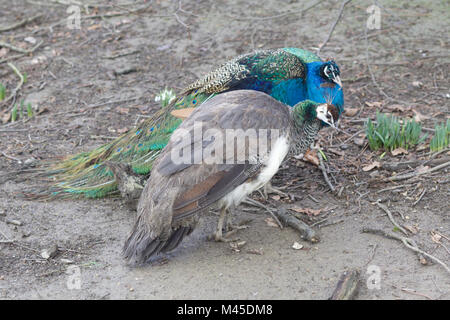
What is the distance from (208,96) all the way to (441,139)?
2.15 meters

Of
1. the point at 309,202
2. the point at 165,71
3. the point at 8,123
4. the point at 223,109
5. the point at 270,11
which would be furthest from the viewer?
the point at 270,11

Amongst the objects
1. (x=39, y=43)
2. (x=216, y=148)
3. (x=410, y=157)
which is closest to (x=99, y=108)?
(x=39, y=43)

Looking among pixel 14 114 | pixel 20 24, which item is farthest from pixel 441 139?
pixel 20 24

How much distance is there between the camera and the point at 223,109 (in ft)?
13.9

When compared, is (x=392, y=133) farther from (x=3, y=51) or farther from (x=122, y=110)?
(x=3, y=51)

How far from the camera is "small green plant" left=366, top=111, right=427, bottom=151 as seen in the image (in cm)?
528

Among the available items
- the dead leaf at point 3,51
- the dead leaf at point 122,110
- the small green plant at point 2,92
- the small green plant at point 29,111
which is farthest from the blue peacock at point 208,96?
the dead leaf at point 3,51

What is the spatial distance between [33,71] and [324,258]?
5247 millimetres

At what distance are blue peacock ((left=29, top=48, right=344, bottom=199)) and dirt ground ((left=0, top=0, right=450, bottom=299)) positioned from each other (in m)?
0.20

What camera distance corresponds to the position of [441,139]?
5105 mm

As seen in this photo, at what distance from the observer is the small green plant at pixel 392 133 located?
17.3 feet

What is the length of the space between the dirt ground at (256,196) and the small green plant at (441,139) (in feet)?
0.35

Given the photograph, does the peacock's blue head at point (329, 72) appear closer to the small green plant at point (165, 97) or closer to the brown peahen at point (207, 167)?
the brown peahen at point (207, 167)

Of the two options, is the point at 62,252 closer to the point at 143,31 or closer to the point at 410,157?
the point at 410,157
